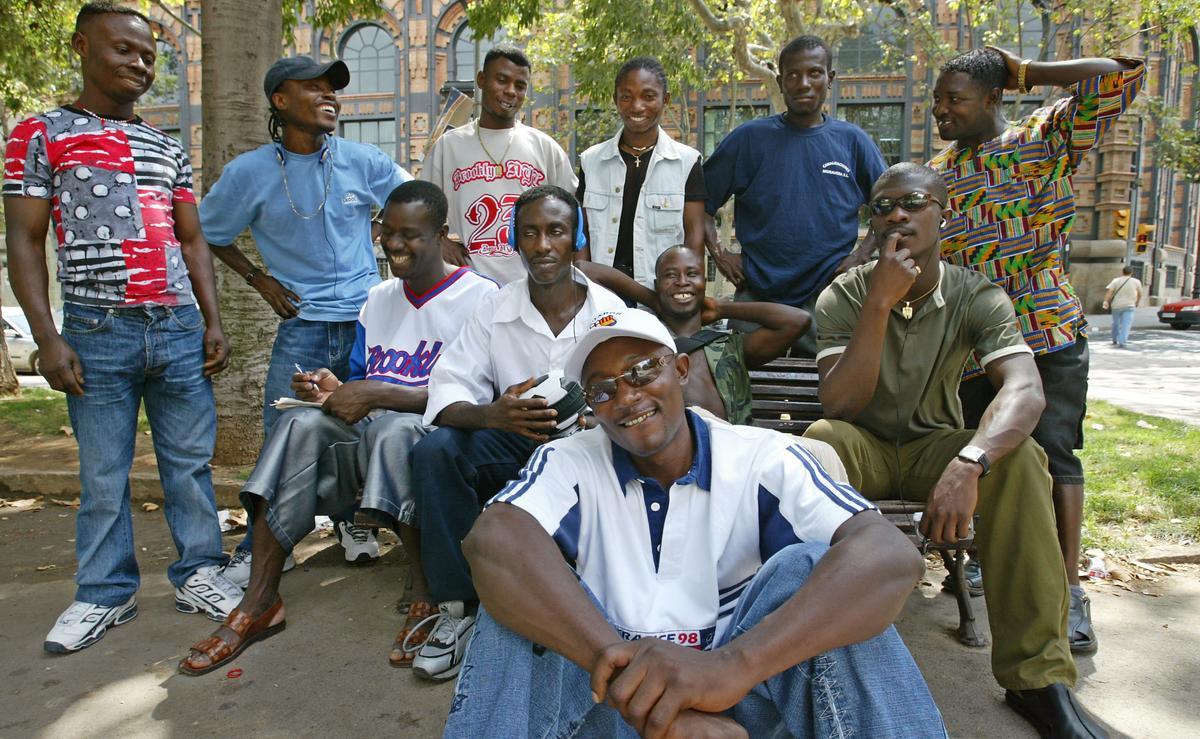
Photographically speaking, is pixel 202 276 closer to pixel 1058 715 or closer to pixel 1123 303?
pixel 1058 715

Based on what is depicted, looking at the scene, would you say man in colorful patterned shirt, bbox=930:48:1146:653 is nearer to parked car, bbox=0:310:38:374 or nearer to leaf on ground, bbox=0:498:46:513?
leaf on ground, bbox=0:498:46:513

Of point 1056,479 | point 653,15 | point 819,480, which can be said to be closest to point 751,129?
point 1056,479

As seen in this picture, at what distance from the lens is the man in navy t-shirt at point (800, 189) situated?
4.36 meters

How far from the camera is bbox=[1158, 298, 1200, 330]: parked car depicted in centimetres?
2241

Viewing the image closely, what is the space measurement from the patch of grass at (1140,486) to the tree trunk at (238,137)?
5.41 metres

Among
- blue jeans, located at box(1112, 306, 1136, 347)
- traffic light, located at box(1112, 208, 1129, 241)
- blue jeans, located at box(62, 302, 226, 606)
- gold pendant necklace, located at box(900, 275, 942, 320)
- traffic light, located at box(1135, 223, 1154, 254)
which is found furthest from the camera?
traffic light, located at box(1135, 223, 1154, 254)

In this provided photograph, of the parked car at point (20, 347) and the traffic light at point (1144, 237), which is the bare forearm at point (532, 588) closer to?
the parked car at point (20, 347)

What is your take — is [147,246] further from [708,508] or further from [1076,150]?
[1076,150]

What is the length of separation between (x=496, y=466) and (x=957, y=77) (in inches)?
102

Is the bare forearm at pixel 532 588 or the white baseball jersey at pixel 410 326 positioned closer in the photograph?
the bare forearm at pixel 532 588

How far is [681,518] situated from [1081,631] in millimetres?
2079

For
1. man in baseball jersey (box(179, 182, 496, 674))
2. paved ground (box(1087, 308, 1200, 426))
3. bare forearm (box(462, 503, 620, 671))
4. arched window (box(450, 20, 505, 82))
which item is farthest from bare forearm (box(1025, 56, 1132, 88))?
arched window (box(450, 20, 505, 82))

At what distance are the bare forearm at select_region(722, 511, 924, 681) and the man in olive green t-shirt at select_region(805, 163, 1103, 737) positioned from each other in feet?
2.76

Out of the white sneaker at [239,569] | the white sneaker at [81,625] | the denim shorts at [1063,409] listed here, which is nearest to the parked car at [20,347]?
the white sneaker at [239,569]
